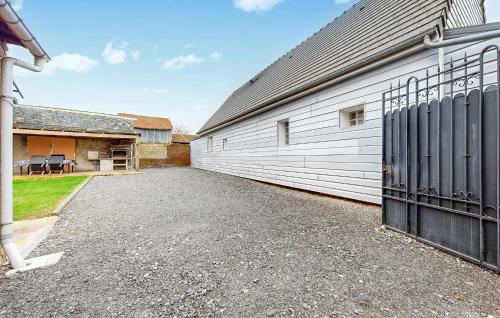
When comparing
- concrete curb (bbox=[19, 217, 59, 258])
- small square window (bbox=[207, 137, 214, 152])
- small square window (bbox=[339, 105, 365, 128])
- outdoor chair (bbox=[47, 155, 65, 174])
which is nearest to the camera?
concrete curb (bbox=[19, 217, 59, 258])

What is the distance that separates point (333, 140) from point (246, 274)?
4.67m

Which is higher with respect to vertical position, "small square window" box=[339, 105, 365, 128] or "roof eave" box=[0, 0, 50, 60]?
"roof eave" box=[0, 0, 50, 60]

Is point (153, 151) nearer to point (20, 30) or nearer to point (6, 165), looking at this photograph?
point (6, 165)

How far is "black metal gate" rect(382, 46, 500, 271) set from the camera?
2.23 meters

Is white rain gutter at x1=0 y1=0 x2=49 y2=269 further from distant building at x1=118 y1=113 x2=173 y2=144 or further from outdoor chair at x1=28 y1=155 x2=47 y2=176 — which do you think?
distant building at x1=118 y1=113 x2=173 y2=144

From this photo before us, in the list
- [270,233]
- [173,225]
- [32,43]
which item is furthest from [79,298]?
[32,43]

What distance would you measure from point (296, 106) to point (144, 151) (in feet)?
59.5

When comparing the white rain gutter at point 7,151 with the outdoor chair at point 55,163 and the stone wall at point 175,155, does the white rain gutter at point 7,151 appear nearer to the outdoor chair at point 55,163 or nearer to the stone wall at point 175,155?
the outdoor chair at point 55,163

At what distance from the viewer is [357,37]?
6.23m

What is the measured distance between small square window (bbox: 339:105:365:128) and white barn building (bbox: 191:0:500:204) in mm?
25

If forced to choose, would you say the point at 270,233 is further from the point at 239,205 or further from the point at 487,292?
the point at 487,292

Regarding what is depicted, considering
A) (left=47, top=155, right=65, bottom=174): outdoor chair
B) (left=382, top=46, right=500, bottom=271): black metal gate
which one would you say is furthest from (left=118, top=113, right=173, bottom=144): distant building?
(left=382, top=46, right=500, bottom=271): black metal gate

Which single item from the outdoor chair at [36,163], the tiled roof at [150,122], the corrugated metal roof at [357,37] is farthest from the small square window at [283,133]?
the tiled roof at [150,122]

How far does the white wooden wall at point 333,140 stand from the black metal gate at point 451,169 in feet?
4.59
